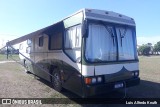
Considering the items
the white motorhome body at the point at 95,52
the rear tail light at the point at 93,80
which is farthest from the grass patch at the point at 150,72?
the rear tail light at the point at 93,80

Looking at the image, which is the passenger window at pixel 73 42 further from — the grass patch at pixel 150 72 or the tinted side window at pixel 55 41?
the grass patch at pixel 150 72

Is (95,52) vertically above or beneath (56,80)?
above

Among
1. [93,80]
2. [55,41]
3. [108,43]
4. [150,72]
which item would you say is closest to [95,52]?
[108,43]

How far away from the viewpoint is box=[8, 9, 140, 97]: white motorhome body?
6598mm

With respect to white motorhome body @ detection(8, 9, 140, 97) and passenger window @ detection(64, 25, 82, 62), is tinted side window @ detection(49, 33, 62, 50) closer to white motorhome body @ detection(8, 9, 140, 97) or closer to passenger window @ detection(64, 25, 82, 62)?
white motorhome body @ detection(8, 9, 140, 97)

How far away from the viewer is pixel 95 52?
266 inches

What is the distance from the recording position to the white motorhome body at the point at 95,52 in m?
6.60

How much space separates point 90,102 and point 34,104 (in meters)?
2.07

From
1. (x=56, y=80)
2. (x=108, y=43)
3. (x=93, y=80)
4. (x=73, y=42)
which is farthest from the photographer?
(x=56, y=80)

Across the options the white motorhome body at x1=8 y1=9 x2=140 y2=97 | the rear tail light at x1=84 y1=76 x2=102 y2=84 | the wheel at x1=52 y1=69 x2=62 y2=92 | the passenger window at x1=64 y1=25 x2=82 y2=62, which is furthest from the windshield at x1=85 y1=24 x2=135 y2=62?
the wheel at x1=52 y1=69 x2=62 y2=92

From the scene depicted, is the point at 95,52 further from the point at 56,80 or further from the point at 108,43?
the point at 56,80

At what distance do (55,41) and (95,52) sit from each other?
2675 millimetres

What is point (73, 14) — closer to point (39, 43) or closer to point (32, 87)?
point (39, 43)

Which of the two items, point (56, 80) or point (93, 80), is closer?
point (93, 80)
